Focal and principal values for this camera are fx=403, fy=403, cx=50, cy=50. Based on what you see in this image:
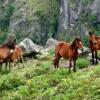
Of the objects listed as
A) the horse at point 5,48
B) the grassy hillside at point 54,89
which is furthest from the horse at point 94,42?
the grassy hillside at point 54,89

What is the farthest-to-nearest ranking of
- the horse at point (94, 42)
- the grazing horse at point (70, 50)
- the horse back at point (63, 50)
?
the horse at point (94, 42) < the horse back at point (63, 50) < the grazing horse at point (70, 50)

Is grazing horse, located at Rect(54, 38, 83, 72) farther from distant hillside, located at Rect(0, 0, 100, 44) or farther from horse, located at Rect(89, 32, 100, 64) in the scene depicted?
distant hillside, located at Rect(0, 0, 100, 44)

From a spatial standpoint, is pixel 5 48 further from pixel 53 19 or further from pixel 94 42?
pixel 53 19

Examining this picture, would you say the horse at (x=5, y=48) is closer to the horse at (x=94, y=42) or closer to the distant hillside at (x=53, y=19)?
the horse at (x=94, y=42)

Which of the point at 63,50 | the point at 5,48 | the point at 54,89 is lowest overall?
the point at 54,89

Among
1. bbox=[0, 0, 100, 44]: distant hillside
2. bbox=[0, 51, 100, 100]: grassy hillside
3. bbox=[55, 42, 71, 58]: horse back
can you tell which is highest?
bbox=[0, 0, 100, 44]: distant hillside

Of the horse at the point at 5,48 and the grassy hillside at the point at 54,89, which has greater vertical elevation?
the horse at the point at 5,48

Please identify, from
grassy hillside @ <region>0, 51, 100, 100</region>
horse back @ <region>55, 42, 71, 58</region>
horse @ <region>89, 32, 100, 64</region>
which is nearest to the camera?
grassy hillside @ <region>0, 51, 100, 100</region>

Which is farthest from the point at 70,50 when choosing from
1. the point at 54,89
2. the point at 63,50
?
the point at 54,89

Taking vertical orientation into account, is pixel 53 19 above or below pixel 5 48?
above

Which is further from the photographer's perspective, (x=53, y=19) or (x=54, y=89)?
(x=53, y=19)

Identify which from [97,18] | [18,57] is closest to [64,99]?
[18,57]

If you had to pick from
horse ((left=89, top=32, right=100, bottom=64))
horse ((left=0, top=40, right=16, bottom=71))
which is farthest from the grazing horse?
horse ((left=0, top=40, right=16, bottom=71))

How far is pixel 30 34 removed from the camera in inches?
7288
